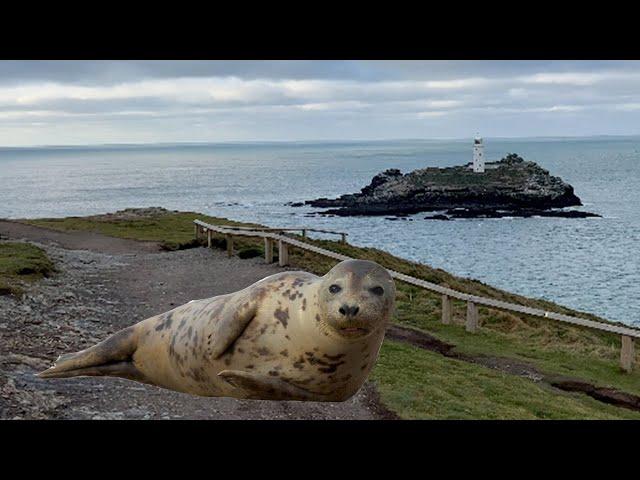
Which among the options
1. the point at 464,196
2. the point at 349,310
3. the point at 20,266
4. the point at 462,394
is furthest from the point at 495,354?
the point at 464,196

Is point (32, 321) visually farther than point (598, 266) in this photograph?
No

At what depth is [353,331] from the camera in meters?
3.62

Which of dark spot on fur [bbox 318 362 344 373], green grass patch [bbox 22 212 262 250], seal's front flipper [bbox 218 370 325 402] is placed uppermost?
dark spot on fur [bbox 318 362 344 373]

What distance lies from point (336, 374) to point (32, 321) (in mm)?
9066

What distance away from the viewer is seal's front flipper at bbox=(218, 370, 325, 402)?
3932 millimetres

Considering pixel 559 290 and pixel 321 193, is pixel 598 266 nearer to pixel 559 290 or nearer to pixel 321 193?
pixel 559 290

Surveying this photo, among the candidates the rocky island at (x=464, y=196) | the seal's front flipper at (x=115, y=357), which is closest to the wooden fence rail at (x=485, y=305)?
the seal's front flipper at (x=115, y=357)

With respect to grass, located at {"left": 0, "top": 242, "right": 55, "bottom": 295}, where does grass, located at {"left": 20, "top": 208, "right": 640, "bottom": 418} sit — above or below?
below

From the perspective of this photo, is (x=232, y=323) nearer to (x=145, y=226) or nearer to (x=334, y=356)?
(x=334, y=356)

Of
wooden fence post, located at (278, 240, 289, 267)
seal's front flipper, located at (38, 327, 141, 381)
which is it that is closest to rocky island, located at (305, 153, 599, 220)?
wooden fence post, located at (278, 240, 289, 267)

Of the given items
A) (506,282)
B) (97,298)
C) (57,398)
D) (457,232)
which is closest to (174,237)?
(97,298)

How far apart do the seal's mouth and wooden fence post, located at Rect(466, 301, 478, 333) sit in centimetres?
1193

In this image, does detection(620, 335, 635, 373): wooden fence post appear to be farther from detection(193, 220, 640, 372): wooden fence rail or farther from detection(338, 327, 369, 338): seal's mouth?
detection(338, 327, 369, 338): seal's mouth

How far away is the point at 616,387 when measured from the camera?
12539mm
